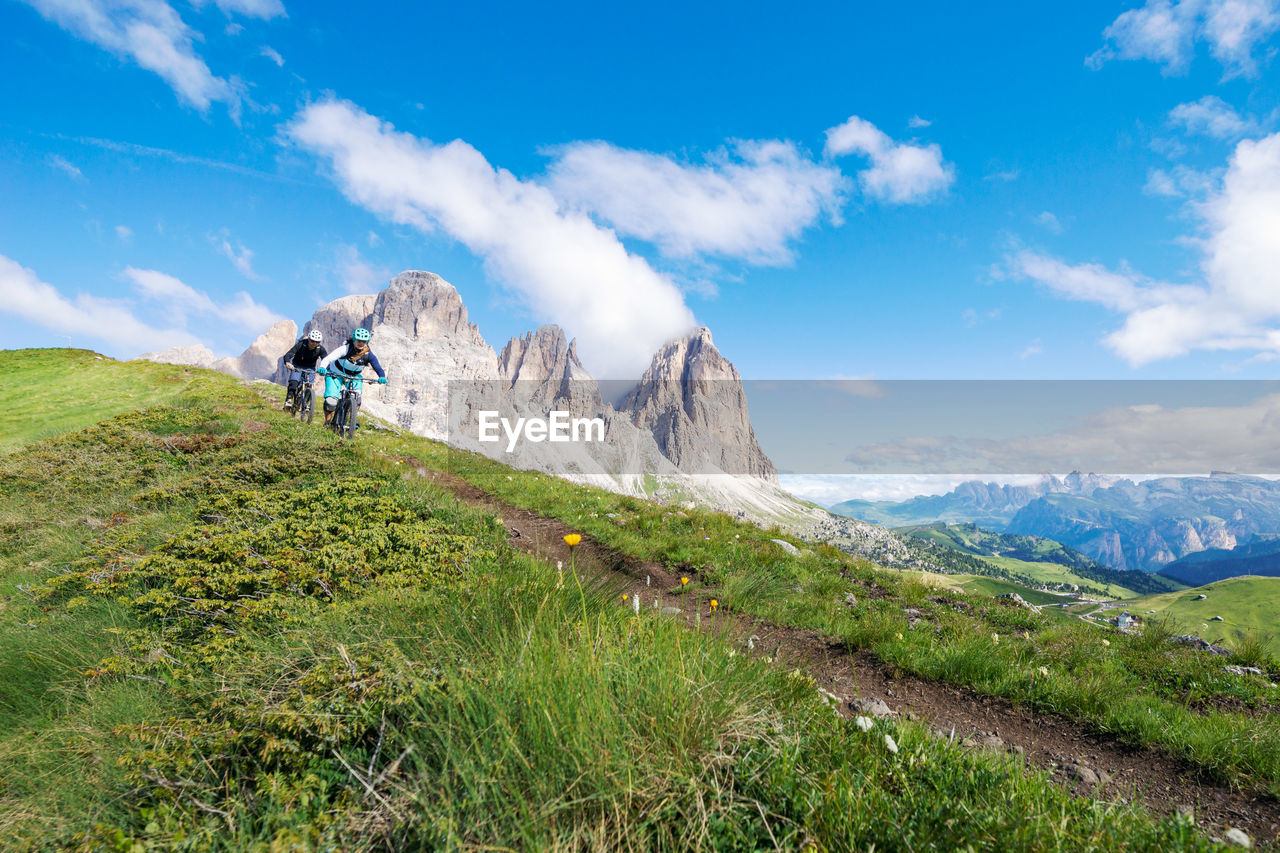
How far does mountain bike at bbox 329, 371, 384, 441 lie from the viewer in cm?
1883

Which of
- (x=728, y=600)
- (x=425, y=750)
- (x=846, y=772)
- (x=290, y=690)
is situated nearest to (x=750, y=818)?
(x=846, y=772)

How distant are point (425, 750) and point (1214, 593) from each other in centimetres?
20148

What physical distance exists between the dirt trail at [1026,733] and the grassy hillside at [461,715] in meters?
0.24

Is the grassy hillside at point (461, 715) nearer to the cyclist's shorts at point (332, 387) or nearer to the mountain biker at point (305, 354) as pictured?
the cyclist's shorts at point (332, 387)

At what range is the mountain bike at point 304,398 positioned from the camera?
21906mm

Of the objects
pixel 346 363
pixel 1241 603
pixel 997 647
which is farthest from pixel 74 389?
pixel 1241 603

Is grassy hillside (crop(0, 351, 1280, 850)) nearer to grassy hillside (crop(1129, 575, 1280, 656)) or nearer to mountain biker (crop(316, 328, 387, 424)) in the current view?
mountain biker (crop(316, 328, 387, 424))

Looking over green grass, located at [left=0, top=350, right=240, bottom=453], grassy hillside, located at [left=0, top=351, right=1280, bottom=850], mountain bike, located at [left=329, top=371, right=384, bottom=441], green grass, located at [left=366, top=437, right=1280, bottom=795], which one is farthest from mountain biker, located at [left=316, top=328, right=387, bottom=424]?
grassy hillside, located at [left=0, top=351, right=1280, bottom=850]

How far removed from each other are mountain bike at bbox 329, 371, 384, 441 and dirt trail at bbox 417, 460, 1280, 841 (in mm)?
15372

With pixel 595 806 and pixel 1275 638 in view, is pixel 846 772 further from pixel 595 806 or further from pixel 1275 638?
pixel 1275 638

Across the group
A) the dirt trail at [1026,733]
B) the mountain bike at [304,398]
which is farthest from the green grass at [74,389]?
the dirt trail at [1026,733]

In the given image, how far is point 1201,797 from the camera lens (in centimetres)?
436

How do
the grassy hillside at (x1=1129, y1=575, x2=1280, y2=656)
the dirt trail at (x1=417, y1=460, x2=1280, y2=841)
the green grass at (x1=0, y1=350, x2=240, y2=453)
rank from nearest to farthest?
1. the dirt trail at (x1=417, y1=460, x2=1280, y2=841)
2. the green grass at (x1=0, y1=350, x2=240, y2=453)
3. the grassy hillside at (x1=1129, y1=575, x2=1280, y2=656)

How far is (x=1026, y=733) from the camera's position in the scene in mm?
5465
